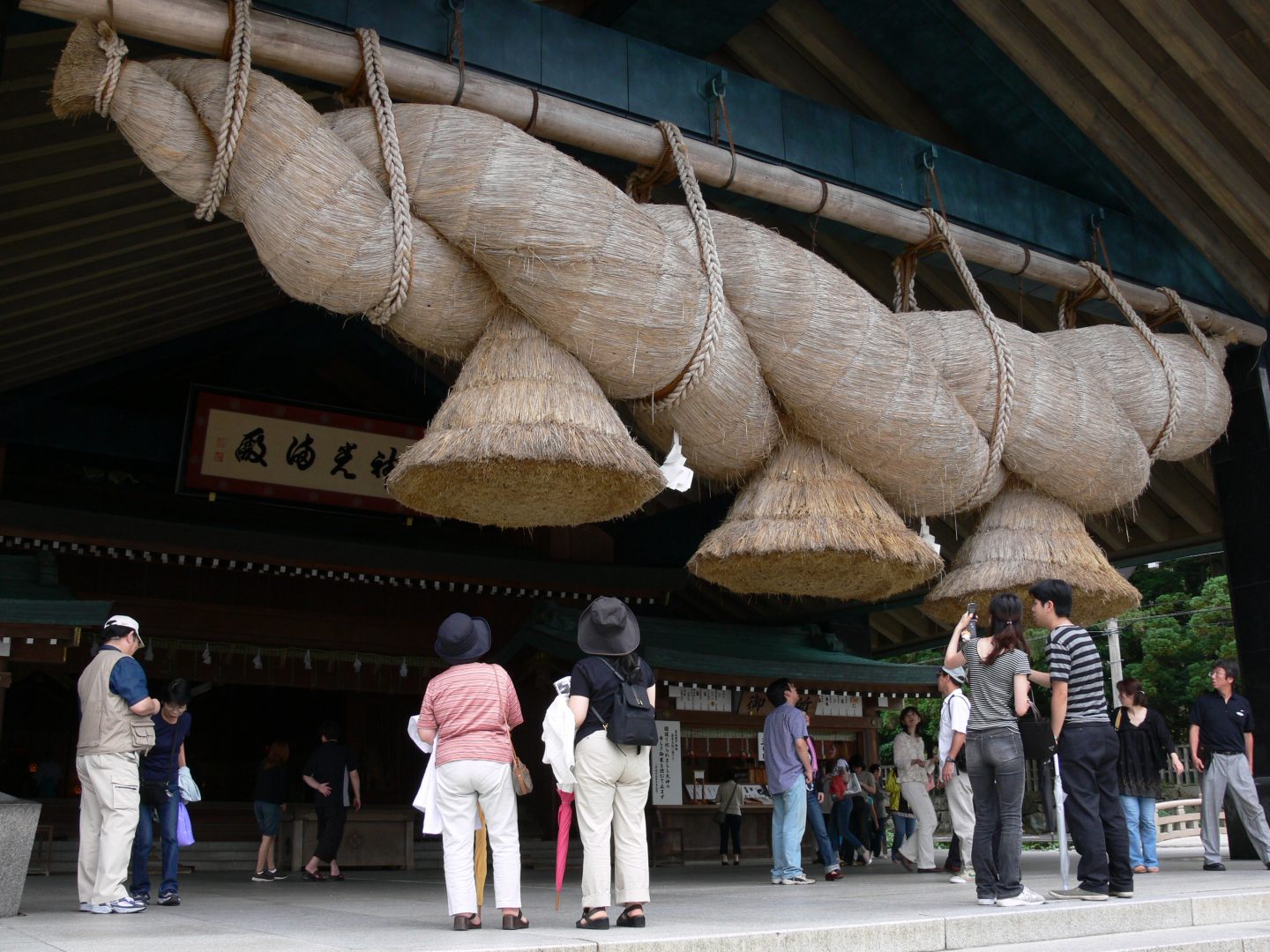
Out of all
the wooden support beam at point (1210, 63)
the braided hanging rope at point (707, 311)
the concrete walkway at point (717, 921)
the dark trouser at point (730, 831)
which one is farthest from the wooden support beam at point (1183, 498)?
the braided hanging rope at point (707, 311)

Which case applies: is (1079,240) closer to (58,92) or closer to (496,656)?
(58,92)

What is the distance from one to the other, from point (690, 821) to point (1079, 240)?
6260 millimetres

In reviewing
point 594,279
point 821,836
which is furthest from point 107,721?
point 821,836

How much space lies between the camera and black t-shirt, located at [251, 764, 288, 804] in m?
8.00

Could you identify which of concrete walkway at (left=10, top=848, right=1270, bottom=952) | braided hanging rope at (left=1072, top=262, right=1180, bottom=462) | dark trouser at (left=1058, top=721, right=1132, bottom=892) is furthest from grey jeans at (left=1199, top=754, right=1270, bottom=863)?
dark trouser at (left=1058, top=721, right=1132, bottom=892)

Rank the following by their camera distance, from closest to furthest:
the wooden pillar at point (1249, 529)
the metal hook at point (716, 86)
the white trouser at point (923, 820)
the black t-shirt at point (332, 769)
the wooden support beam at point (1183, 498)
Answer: the metal hook at point (716, 86) → the wooden pillar at point (1249, 529) → the white trouser at point (923, 820) → the black t-shirt at point (332, 769) → the wooden support beam at point (1183, 498)

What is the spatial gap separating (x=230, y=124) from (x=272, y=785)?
5724mm

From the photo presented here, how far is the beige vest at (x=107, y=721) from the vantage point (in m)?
4.38

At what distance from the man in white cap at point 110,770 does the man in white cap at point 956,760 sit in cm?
408

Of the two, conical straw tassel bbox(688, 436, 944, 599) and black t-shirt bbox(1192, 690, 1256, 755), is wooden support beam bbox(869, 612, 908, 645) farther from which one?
conical straw tassel bbox(688, 436, 944, 599)

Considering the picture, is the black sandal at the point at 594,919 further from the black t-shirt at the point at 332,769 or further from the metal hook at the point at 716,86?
the black t-shirt at the point at 332,769

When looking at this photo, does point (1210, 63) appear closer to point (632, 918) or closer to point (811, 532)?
point (811, 532)

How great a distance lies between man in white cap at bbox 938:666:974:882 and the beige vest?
4.06m

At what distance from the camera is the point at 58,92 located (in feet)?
12.3
